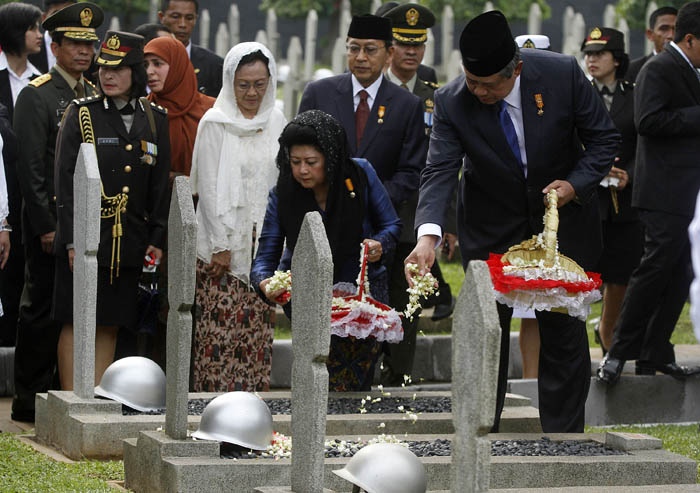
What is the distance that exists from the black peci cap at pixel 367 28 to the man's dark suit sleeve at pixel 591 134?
1993 millimetres

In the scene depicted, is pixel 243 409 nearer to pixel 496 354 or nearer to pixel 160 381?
pixel 160 381

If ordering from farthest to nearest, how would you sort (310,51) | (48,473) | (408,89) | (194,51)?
1. (310,51)
2. (194,51)
3. (408,89)
4. (48,473)

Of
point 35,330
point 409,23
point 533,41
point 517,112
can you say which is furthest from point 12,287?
point 517,112

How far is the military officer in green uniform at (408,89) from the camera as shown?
29.6ft

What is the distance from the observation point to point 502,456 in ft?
20.7

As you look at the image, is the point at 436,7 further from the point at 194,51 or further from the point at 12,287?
the point at 12,287

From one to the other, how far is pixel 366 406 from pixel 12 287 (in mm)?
2935

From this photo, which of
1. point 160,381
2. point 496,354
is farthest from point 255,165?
point 496,354

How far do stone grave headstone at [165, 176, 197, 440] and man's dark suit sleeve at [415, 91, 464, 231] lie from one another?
132cm

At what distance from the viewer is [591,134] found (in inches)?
276

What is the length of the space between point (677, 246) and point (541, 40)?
5.74 feet

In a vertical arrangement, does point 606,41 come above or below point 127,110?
above

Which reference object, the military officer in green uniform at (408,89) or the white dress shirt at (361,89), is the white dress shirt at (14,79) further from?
the military officer in green uniform at (408,89)

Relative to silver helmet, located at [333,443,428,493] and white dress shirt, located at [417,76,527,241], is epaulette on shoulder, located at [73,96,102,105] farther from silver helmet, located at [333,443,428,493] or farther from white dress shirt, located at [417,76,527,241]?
silver helmet, located at [333,443,428,493]
